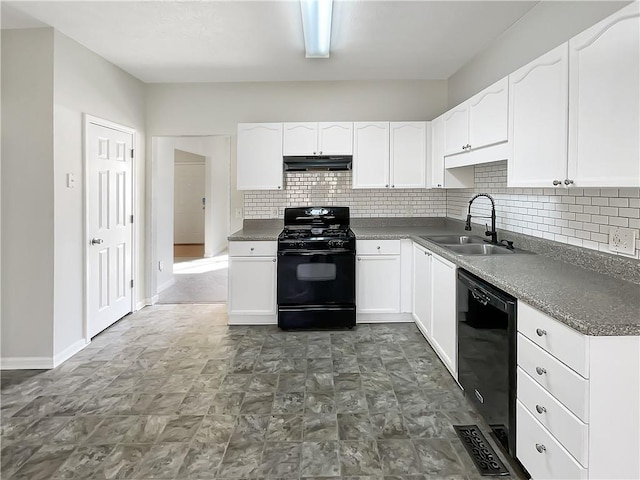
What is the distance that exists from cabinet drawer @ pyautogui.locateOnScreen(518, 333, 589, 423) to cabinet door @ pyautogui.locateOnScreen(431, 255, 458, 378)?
0.90m

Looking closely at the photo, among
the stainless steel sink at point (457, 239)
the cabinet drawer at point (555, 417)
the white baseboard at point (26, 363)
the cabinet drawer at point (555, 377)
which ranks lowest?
the white baseboard at point (26, 363)

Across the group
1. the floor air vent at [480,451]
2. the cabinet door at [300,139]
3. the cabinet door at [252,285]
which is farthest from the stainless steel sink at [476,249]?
the cabinet door at [300,139]

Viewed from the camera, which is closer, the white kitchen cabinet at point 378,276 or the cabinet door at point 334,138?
the white kitchen cabinet at point 378,276

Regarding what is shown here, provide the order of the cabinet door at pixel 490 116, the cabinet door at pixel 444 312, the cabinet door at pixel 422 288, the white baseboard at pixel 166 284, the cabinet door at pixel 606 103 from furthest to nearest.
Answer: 1. the white baseboard at pixel 166 284
2. the cabinet door at pixel 422 288
3. the cabinet door at pixel 444 312
4. the cabinet door at pixel 490 116
5. the cabinet door at pixel 606 103

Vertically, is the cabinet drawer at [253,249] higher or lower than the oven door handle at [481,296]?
higher

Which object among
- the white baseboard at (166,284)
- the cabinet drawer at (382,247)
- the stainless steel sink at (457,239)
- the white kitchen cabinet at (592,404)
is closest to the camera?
the white kitchen cabinet at (592,404)

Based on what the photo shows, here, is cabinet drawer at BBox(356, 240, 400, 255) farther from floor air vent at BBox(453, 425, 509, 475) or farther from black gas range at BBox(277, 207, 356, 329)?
floor air vent at BBox(453, 425, 509, 475)

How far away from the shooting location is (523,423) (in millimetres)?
1810

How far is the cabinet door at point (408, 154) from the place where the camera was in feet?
14.1

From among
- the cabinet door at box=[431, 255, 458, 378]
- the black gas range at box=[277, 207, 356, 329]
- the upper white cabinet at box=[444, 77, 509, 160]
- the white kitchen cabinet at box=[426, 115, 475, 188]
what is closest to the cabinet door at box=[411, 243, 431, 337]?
the cabinet door at box=[431, 255, 458, 378]

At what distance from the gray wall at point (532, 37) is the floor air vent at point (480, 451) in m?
2.32

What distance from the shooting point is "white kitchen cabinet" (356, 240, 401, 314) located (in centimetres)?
405

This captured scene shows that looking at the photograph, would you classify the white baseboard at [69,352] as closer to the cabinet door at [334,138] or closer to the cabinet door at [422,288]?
the cabinet door at [334,138]

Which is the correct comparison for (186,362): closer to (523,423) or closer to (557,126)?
(523,423)
